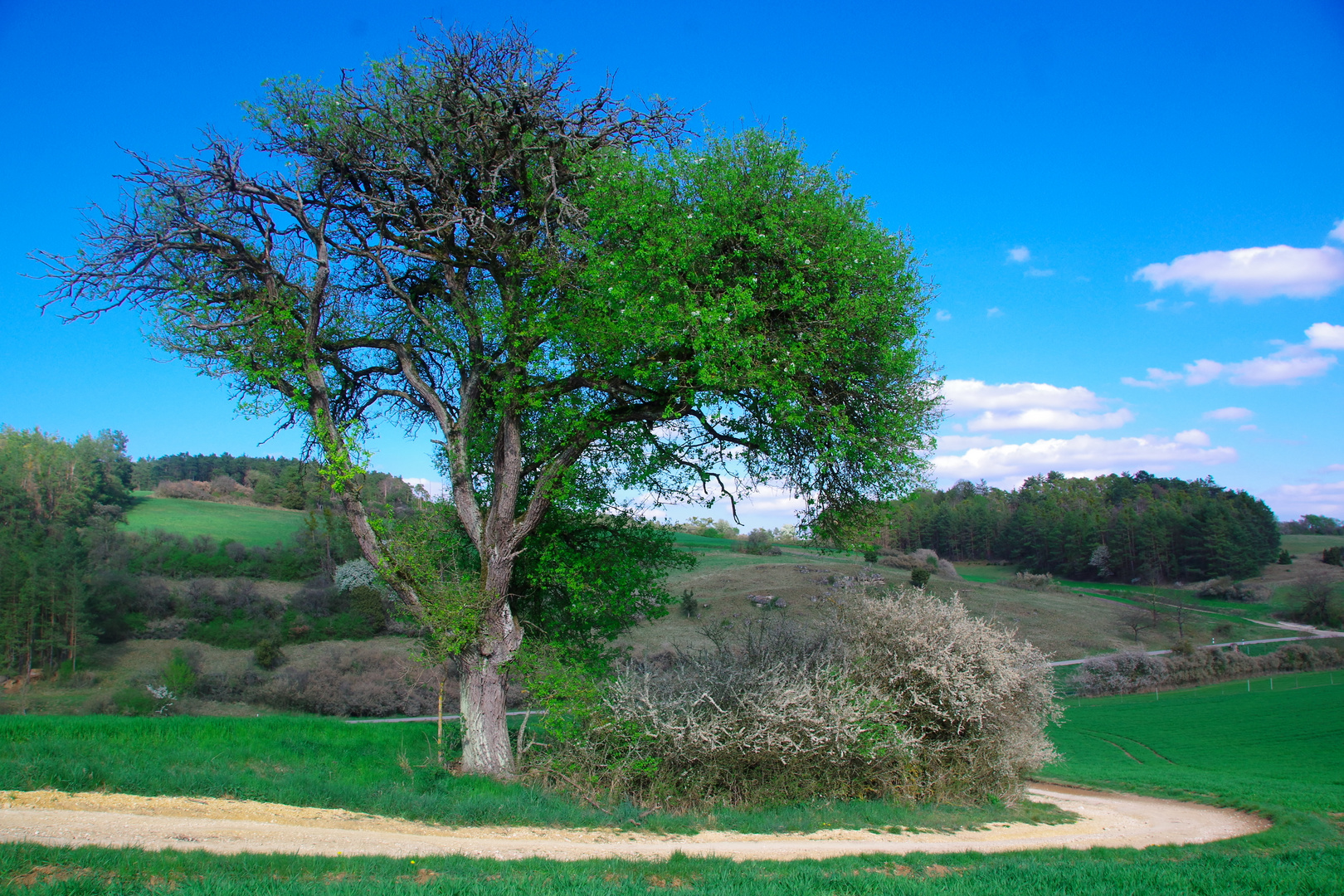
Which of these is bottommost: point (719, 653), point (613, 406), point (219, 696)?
point (219, 696)

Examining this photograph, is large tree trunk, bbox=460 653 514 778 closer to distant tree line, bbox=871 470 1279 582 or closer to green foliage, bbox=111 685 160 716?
green foliage, bbox=111 685 160 716

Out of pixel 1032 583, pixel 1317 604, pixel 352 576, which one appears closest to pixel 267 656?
pixel 352 576

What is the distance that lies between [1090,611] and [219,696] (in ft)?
214

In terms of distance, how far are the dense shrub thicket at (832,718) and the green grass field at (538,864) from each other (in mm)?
2457

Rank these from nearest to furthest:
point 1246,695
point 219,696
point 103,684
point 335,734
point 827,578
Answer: point 335,734 < point 219,696 < point 103,684 < point 1246,695 < point 827,578

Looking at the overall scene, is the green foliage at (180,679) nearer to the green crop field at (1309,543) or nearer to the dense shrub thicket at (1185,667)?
the dense shrub thicket at (1185,667)

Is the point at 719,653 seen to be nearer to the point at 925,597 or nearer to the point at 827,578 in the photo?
the point at 925,597

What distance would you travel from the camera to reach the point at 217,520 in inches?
2800

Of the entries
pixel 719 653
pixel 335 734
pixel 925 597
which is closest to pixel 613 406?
pixel 719 653

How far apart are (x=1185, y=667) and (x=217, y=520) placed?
266ft

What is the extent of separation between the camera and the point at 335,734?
583 inches

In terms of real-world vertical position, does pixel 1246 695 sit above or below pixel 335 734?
below

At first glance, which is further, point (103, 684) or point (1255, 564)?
point (1255, 564)

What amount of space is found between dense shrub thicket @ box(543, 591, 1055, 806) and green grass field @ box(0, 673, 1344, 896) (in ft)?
A: 8.06
